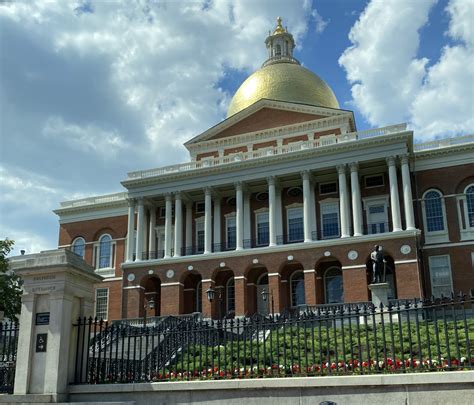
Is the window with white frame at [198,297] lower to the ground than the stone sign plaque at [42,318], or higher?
higher

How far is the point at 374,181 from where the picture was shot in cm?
4516

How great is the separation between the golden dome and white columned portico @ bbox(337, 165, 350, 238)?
449 inches

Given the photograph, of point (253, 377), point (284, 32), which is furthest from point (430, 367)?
point (284, 32)

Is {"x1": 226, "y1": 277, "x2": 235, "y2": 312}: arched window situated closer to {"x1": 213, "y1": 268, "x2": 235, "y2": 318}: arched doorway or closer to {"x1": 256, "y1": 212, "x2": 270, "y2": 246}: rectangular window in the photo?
{"x1": 213, "y1": 268, "x2": 235, "y2": 318}: arched doorway

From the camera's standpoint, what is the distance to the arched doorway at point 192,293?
4706 centimetres

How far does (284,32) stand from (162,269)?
2985cm

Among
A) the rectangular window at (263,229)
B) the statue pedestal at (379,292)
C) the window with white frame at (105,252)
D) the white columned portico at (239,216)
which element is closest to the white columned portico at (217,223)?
the white columned portico at (239,216)

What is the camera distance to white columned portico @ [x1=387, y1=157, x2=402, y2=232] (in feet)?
135

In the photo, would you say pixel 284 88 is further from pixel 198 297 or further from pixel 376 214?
pixel 198 297

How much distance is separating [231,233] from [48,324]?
3551 centimetres

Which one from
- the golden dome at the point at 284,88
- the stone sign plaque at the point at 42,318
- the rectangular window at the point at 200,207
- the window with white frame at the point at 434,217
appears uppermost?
the golden dome at the point at 284,88

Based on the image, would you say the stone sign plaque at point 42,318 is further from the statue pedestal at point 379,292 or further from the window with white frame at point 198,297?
the window with white frame at point 198,297

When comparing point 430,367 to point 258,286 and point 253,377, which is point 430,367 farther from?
point 258,286

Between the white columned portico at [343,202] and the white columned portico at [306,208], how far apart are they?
7.41 feet
